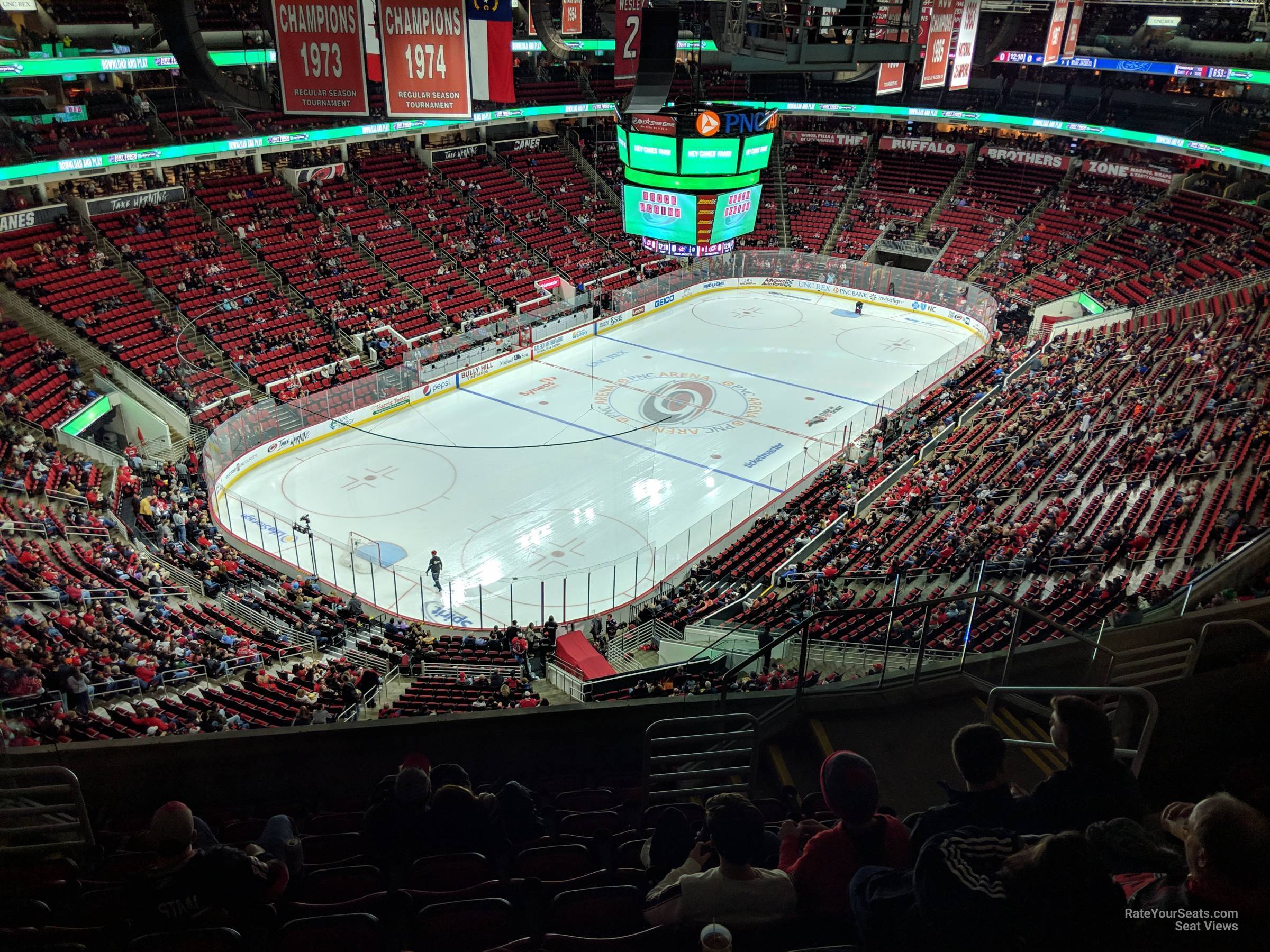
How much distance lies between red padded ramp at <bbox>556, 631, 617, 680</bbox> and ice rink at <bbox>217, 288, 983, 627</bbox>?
1.66 m

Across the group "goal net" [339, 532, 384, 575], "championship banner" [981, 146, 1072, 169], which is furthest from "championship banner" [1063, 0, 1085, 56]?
"goal net" [339, 532, 384, 575]

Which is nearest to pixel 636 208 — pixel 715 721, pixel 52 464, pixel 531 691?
pixel 531 691

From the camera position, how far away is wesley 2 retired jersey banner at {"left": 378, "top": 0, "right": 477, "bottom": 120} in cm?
1338

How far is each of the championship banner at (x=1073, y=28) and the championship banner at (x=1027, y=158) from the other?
16.6 meters

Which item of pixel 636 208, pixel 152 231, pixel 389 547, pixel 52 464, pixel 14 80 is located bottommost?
pixel 389 547

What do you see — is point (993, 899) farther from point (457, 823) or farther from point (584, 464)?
point (584, 464)

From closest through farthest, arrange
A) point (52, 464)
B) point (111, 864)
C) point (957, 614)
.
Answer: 1. point (111, 864)
2. point (957, 614)
3. point (52, 464)

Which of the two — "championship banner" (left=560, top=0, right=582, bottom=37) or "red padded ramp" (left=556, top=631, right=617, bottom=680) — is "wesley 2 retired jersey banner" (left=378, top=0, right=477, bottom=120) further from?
"championship banner" (left=560, top=0, right=582, bottom=37)

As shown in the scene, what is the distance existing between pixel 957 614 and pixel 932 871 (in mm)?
11318

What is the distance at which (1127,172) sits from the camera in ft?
133

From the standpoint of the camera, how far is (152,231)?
30.2 m

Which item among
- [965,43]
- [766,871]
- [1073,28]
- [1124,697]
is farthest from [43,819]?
[1073,28]

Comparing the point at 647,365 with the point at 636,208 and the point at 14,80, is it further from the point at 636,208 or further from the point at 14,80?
the point at 14,80

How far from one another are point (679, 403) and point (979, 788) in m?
25.5
